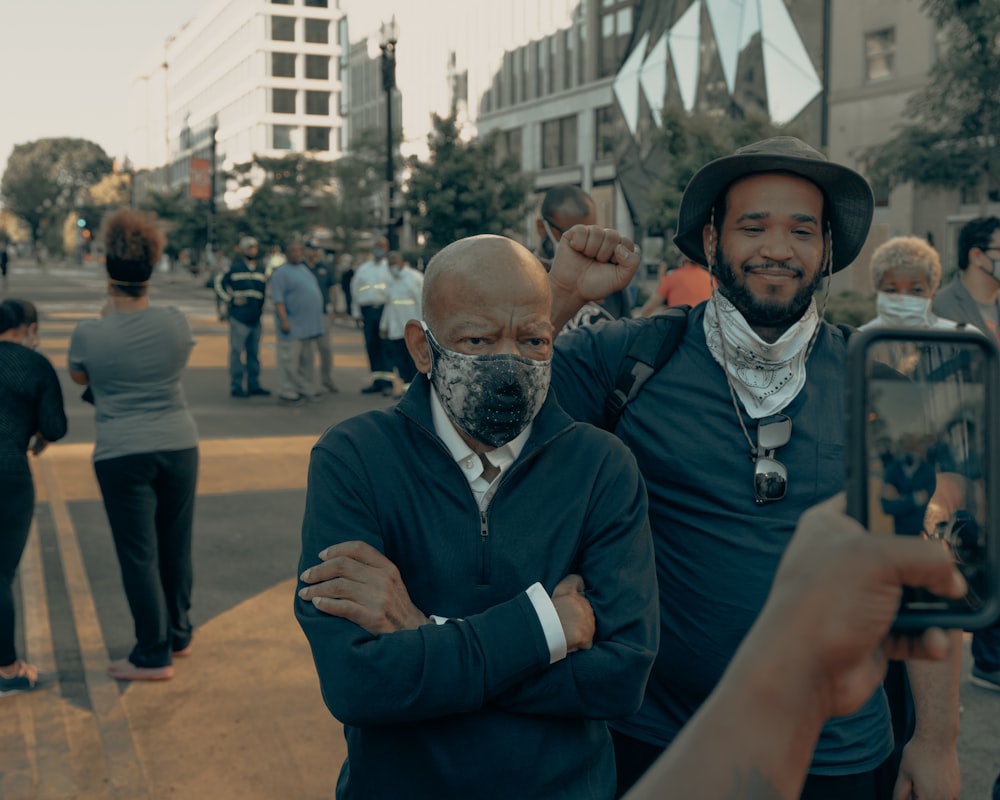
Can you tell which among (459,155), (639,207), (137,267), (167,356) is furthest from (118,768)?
(639,207)

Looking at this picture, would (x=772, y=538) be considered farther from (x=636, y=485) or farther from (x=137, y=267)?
(x=137, y=267)

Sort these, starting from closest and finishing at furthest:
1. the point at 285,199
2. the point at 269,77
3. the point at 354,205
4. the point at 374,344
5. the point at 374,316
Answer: the point at 374,344 < the point at 374,316 < the point at 354,205 < the point at 285,199 < the point at 269,77

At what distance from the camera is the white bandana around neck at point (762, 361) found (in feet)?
8.79

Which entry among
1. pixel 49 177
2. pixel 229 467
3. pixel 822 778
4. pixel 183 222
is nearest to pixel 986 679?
pixel 822 778

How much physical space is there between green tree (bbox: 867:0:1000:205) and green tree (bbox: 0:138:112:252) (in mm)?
127042

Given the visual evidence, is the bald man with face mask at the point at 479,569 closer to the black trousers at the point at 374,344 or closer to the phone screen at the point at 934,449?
the phone screen at the point at 934,449

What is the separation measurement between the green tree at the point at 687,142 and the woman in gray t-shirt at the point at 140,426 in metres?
18.8

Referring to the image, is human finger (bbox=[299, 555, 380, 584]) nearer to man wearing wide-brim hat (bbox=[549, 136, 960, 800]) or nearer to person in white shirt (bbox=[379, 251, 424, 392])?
man wearing wide-brim hat (bbox=[549, 136, 960, 800])

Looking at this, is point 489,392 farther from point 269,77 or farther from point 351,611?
point 269,77

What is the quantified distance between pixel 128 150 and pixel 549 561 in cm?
17128

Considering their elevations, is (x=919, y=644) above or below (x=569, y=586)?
above

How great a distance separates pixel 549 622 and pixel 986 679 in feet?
13.6

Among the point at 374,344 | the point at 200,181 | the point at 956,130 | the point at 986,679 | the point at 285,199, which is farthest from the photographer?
the point at 200,181

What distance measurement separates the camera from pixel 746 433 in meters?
2.65
